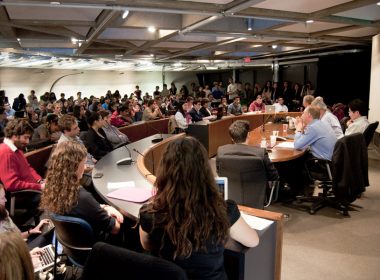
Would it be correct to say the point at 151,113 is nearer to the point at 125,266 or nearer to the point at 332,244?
the point at 332,244

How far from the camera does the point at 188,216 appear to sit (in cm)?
136

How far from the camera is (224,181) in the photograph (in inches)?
75.4

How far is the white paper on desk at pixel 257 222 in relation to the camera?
5.79 feet

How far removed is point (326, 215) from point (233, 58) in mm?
9954

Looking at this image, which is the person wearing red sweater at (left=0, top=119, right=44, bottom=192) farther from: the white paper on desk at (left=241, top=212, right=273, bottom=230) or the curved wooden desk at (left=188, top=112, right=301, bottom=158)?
the curved wooden desk at (left=188, top=112, right=301, bottom=158)

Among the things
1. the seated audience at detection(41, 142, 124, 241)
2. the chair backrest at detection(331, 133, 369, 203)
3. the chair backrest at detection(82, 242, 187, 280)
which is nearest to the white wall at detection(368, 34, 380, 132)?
the chair backrest at detection(331, 133, 369, 203)

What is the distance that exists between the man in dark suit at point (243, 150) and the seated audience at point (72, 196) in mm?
1343

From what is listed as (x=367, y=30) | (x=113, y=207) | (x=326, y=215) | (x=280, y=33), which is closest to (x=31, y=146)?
(x=113, y=207)

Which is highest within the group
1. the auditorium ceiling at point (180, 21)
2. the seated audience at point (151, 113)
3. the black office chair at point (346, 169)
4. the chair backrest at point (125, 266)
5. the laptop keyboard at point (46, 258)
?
the auditorium ceiling at point (180, 21)

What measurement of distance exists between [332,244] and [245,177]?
1.12 metres

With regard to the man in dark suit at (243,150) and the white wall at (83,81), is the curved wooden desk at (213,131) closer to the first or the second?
the man in dark suit at (243,150)

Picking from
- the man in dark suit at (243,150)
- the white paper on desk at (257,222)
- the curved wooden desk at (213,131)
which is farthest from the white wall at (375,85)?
the white paper on desk at (257,222)

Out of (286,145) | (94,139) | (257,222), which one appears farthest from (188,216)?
(94,139)

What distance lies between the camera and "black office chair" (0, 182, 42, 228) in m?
2.99
